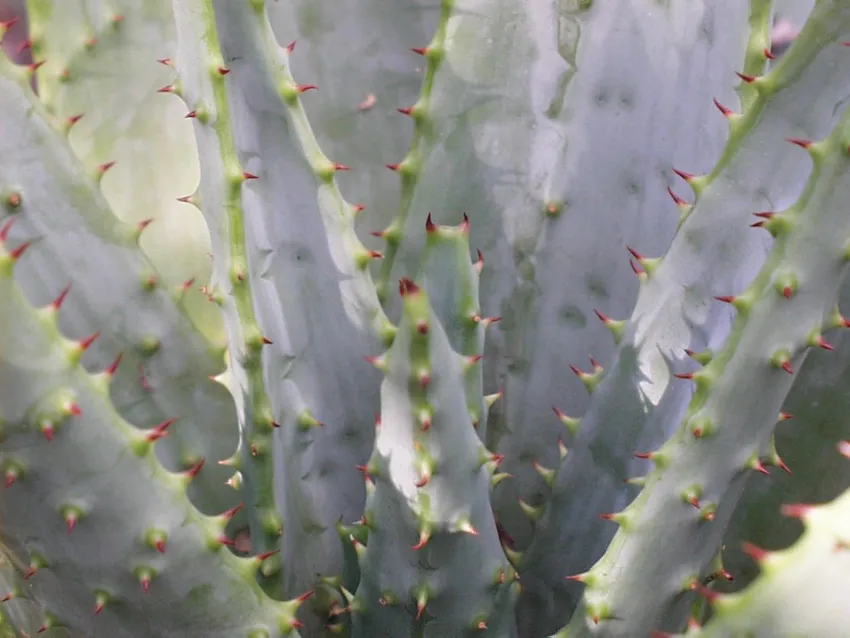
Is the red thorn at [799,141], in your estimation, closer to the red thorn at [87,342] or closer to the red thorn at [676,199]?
the red thorn at [676,199]

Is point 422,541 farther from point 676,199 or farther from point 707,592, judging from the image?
point 676,199

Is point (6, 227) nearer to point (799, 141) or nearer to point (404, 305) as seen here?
point (404, 305)

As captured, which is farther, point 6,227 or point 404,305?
point 6,227

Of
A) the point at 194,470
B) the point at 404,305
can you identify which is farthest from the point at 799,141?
the point at 194,470

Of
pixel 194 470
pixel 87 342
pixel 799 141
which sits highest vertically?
pixel 799 141

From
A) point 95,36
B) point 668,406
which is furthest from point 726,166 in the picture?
point 95,36

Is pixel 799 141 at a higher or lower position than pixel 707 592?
higher

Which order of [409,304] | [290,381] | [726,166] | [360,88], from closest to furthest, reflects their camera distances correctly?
[409,304], [726,166], [290,381], [360,88]

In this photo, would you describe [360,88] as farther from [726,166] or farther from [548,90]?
[726,166]

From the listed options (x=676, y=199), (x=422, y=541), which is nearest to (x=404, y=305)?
(x=422, y=541)
